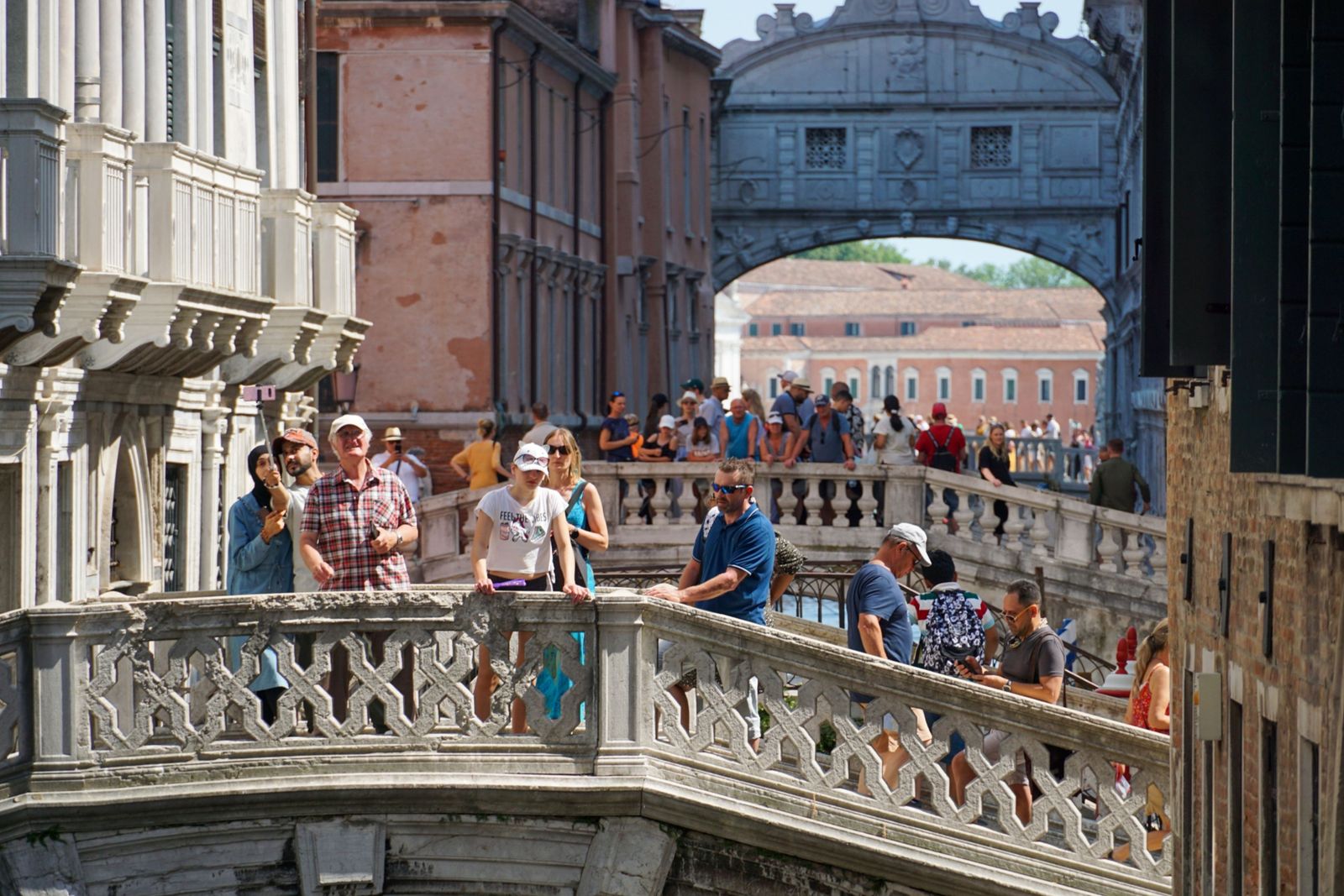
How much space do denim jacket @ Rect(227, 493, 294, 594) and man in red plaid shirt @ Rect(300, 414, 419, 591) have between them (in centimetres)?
42

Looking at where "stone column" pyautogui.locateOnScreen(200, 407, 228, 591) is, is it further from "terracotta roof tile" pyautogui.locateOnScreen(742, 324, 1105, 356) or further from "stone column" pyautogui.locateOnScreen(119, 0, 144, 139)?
"terracotta roof tile" pyautogui.locateOnScreen(742, 324, 1105, 356)

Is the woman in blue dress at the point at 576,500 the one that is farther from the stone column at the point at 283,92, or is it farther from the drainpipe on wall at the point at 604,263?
the drainpipe on wall at the point at 604,263

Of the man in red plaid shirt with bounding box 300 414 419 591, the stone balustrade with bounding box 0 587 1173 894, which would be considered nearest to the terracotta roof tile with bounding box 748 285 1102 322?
the man in red plaid shirt with bounding box 300 414 419 591

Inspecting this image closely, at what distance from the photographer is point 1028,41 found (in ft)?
162

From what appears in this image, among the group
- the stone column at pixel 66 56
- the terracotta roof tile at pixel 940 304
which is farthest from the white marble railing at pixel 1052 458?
the stone column at pixel 66 56

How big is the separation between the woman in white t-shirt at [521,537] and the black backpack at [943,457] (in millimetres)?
12351

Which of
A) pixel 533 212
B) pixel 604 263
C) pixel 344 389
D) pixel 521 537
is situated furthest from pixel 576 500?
pixel 604 263

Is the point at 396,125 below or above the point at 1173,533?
above

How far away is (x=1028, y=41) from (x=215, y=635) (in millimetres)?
40262

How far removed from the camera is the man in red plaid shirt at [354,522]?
11375mm

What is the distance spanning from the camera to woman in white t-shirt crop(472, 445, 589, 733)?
11.5 metres

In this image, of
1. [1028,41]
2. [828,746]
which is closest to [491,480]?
[828,746]

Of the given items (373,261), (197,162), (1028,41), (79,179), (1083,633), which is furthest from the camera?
(1028,41)

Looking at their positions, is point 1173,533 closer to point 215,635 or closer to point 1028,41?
point 215,635
